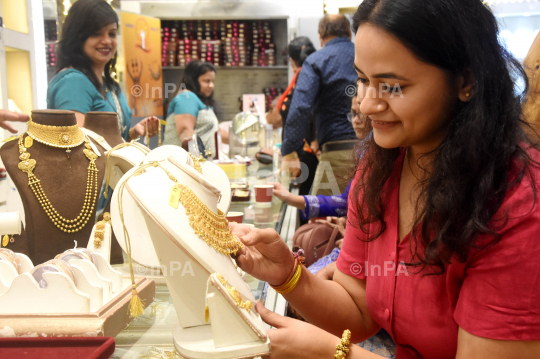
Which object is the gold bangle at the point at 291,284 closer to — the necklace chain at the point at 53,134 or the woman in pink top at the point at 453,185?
the woman in pink top at the point at 453,185

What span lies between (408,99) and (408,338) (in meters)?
0.53

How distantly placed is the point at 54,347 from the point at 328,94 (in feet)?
8.23

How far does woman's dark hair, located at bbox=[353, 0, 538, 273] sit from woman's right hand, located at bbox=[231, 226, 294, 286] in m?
0.35

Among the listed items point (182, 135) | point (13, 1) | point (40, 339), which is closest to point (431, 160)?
point (40, 339)

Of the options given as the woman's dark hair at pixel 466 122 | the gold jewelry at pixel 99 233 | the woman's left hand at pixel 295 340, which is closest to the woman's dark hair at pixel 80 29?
the gold jewelry at pixel 99 233

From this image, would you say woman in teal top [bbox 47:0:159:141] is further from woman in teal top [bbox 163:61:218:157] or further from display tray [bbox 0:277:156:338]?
woman in teal top [bbox 163:61:218:157]

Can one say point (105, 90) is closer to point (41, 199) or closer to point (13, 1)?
point (13, 1)

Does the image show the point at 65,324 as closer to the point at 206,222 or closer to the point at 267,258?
the point at 206,222

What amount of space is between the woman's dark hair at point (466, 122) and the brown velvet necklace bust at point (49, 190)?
0.91m

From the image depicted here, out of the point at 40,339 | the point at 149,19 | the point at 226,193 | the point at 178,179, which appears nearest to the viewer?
the point at 40,339

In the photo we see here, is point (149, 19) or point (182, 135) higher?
point (149, 19)

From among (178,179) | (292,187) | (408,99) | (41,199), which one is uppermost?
(408,99)

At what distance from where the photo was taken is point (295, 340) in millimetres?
810

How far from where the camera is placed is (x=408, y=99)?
78cm
